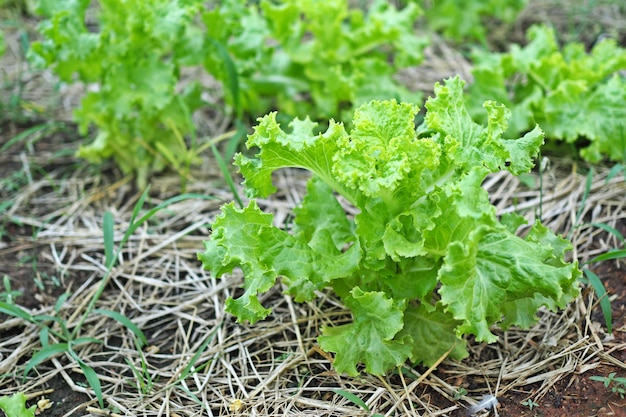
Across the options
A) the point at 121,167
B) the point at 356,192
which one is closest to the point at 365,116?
the point at 356,192

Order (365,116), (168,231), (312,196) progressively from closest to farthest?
(365,116) < (312,196) < (168,231)

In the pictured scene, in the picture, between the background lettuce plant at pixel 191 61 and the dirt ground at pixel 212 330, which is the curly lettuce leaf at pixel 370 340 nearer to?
the dirt ground at pixel 212 330

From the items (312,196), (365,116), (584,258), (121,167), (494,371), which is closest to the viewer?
(365,116)

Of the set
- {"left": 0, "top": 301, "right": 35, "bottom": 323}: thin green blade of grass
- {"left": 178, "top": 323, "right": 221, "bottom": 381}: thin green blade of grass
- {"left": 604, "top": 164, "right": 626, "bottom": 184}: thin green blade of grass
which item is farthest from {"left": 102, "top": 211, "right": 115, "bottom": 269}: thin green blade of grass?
{"left": 604, "top": 164, "right": 626, "bottom": 184}: thin green blade of grass

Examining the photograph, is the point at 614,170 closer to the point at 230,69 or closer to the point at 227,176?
the point at 227,176

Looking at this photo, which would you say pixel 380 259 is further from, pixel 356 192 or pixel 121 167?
pixel 121 167

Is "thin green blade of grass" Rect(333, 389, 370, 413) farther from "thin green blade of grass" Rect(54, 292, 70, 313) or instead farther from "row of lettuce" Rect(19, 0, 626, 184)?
"row of lettuce" Rect(19, 0, 626, 184)

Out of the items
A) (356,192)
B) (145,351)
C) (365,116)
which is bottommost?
(145,351)
